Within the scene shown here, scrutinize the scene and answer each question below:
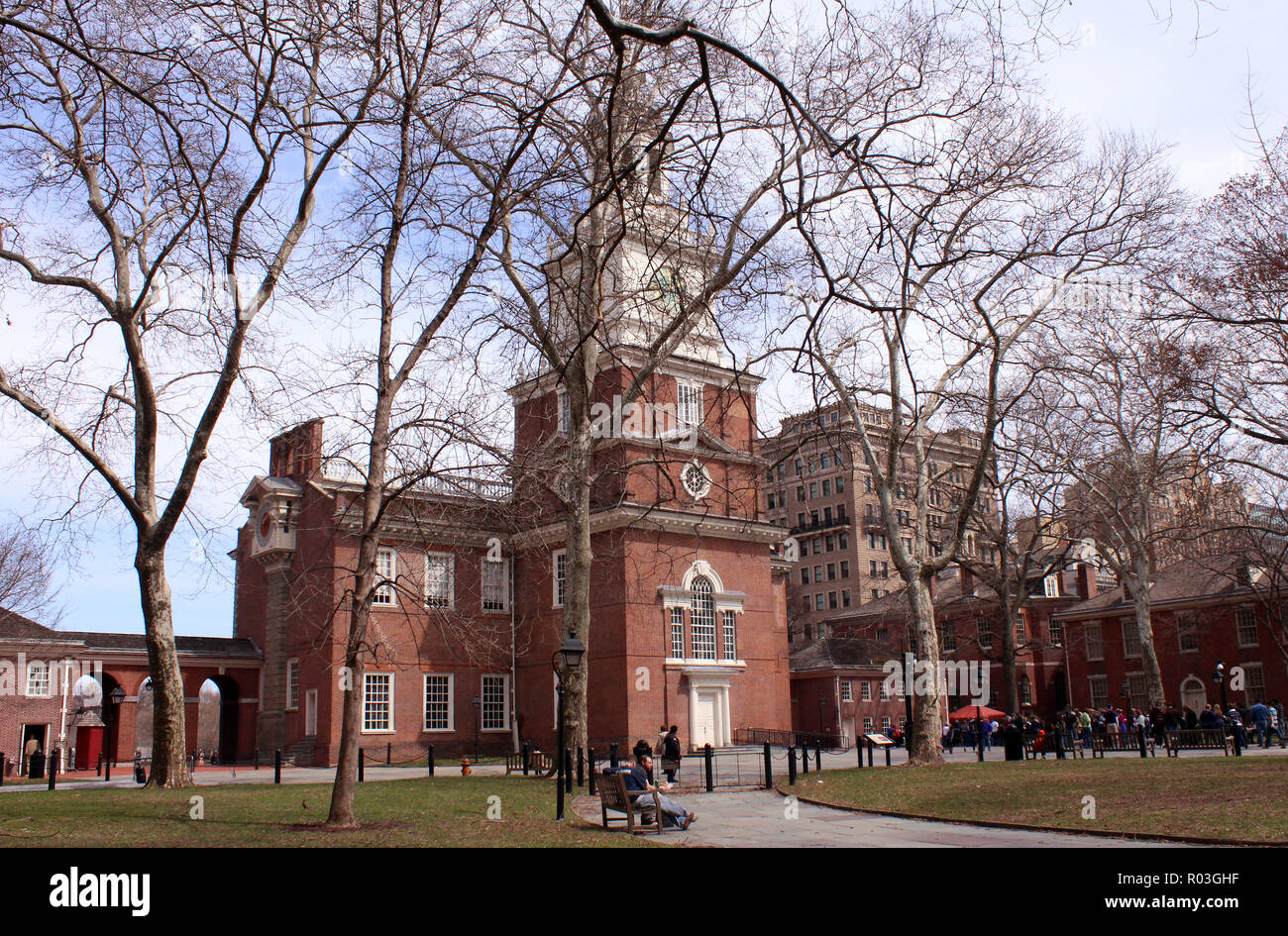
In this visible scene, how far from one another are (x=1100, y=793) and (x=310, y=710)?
30281 millimetres

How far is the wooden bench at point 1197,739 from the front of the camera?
28.6m

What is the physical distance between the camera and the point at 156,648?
20.4 m

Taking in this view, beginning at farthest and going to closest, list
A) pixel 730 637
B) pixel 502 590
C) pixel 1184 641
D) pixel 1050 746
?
pixel 1184 641
pixel 502 590
pixel 730 637
pixel 1050 746

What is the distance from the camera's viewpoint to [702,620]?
125ft

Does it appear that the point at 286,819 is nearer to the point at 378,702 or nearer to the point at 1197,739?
the point at 378,702

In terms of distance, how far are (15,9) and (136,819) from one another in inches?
424

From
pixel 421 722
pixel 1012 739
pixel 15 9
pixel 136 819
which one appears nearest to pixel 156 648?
pixel 136 819

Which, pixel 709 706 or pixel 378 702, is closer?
pixel 709 706

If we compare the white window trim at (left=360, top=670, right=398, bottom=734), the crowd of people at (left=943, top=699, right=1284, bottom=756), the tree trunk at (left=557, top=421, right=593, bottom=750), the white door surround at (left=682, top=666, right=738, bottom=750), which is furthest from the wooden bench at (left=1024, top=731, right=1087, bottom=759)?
the white window trim at (left=360, top=670, right=398, bottom=734)

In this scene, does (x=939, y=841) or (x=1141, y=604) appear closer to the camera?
(x=939, y=841)

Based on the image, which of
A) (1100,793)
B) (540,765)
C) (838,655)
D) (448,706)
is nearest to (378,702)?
(448,706)

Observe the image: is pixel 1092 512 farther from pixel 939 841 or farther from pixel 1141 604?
pixel 939 841
